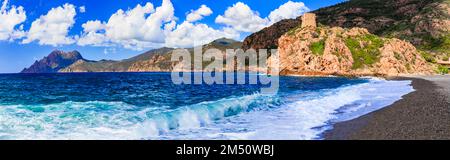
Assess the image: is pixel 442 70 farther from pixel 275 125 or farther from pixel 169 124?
pixel 169 124

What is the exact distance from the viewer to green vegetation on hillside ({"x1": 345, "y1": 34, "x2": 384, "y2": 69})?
509 feet

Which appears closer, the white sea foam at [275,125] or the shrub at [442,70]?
the white sea foam at [275,125]

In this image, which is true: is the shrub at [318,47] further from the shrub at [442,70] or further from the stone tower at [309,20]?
the shrub at [442,70]

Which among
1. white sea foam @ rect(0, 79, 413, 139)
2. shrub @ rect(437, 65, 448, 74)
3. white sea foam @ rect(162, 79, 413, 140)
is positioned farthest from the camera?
shrub @ rect(437, 65, 448, 74)

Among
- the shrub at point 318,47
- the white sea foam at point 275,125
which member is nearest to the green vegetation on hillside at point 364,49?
the shrub at point 318,47

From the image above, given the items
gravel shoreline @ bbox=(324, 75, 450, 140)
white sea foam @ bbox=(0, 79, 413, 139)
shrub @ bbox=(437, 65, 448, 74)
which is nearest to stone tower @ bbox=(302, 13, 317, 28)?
shrub @ bbox=(437, 65, 448, 74)

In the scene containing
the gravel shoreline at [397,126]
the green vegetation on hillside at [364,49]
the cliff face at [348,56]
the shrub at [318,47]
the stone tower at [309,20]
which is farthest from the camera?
the stone tower at [309,20]

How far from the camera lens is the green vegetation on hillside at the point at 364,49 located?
155125mm

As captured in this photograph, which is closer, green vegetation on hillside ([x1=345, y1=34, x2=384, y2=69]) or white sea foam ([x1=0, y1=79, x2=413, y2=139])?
white sea foam ([x1=0, y1=79, x2=413, y2=139])

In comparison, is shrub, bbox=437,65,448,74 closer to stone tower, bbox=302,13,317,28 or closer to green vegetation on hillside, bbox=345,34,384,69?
green vegetation on hillside, bbox=345,34,384,69
